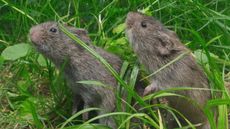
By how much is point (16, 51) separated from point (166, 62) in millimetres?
1191

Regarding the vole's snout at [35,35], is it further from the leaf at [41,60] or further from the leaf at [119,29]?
the leaf at [119,29]

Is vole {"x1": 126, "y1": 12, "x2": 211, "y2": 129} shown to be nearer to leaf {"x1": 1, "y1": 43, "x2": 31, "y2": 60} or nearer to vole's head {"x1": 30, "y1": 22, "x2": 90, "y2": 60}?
vole's head {"x1": 30, "y1": 22, "x2": 90, "y2": 60}

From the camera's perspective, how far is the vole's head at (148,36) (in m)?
5.12

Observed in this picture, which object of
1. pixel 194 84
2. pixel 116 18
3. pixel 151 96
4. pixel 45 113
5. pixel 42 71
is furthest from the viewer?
pixel 116 18

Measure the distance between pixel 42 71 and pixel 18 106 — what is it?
1.46 ft

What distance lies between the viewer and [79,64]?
524cm

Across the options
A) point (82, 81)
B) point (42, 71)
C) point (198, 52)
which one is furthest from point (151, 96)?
point (42, 71)

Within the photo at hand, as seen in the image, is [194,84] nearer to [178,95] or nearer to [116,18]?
[178,95]

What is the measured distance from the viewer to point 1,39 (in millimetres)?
6336

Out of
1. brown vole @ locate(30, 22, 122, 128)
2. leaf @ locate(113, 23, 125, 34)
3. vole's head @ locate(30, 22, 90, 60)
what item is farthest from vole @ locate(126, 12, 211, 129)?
leaf @ locate(113, 23, 125, 34)

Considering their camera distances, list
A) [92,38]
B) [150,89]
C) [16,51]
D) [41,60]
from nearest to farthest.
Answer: [150,89] < [16,51] < [41,60] < [92,38]

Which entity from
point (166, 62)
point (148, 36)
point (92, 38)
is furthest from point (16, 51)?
point (166, 62)

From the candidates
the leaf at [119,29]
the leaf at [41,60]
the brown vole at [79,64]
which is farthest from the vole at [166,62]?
the leaf at [41,60]

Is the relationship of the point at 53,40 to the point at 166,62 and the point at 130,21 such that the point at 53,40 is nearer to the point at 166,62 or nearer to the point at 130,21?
the point at 130,21
